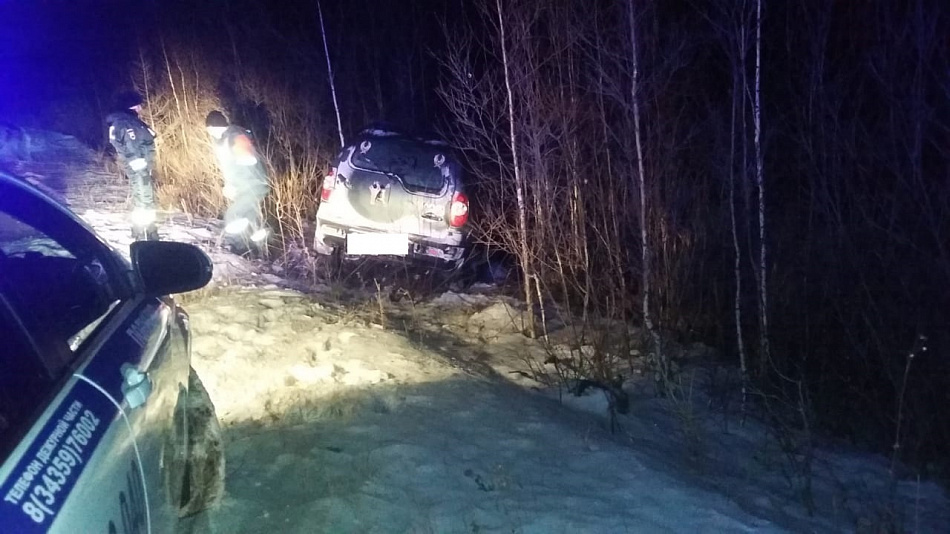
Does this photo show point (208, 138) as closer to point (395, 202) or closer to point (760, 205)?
point (395, 202)

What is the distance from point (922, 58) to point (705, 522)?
3.65 m

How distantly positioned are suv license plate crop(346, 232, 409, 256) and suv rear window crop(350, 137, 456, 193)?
569 mm

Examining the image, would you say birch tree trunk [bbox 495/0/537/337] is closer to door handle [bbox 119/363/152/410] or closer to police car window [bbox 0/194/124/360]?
police car window [bbox 0/194/124/360]

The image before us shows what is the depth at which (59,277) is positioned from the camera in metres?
2.89

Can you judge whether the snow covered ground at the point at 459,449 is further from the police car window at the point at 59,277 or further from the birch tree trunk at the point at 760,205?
the police car window at the point at 59,277

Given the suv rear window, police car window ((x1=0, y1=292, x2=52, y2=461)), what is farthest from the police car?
the suv rear window

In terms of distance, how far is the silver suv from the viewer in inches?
334

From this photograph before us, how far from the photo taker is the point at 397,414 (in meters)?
5.12

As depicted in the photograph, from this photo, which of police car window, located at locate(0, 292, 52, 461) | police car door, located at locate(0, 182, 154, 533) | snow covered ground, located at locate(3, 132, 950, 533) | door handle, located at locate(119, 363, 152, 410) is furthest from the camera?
snow covered ground, located at locate(3, 132, 950, 533)

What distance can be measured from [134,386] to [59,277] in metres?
0.93

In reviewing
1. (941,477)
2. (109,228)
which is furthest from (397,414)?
(109,228)

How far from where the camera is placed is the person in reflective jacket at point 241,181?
914 centimetres

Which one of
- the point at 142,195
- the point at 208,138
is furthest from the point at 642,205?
the point at 208,138

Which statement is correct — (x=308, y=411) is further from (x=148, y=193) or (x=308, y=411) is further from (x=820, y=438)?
(x=148, y=193)
